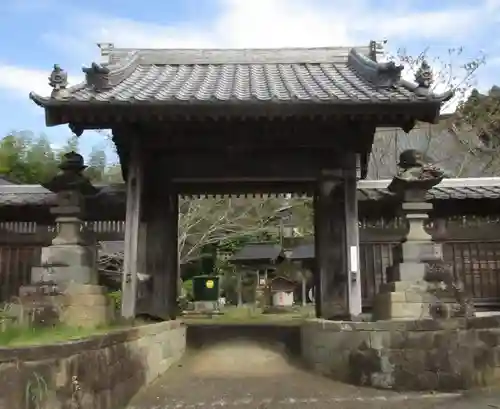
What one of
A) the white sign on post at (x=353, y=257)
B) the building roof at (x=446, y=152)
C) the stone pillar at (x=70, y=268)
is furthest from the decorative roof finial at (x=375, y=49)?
the building roof at (x=446, y=152)

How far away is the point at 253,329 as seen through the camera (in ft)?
39.0

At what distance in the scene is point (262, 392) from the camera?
7301mm

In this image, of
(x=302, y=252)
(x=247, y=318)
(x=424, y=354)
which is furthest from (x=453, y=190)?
(x=302, y=252)

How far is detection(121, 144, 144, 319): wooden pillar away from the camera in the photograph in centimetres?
873

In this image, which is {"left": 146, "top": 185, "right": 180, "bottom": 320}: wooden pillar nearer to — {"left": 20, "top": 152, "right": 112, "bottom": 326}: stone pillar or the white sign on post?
{"left": 20, "top": 152, "right": 112, "bottom": 326}: stone pillar

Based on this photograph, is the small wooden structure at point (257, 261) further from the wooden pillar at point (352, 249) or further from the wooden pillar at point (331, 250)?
the wooden pillar at point (352, 249)

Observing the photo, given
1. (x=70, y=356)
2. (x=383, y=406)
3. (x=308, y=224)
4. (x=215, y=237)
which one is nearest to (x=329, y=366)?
(x=383, y=406)

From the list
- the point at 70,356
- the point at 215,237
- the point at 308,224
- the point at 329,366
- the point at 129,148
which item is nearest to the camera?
the point at 70,356

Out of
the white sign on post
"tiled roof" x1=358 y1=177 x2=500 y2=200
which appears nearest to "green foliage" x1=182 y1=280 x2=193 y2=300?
"tiled roof" x1=358 y1=177 x2=500 y2=200

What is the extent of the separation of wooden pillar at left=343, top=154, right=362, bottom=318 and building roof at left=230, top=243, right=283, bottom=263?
62.7 ft

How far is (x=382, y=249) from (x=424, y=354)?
361 centimetres

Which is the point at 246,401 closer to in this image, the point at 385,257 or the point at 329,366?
the point at 329,366

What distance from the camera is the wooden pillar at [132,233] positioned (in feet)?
28.6

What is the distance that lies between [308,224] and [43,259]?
23278mm
